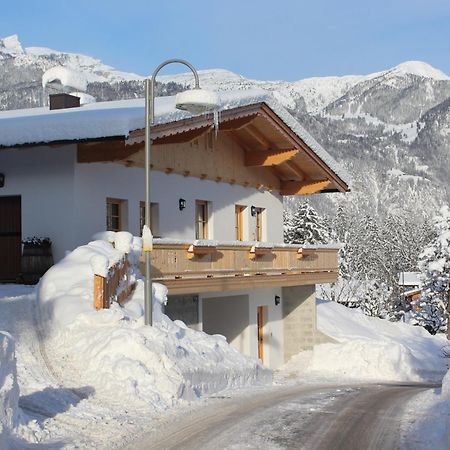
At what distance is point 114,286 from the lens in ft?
45.9

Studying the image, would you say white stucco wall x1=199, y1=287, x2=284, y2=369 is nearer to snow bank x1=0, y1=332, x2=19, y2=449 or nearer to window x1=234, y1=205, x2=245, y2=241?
window x1=234, y1=205, x2=245, y2=241

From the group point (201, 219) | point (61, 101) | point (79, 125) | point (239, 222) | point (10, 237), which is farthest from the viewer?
point (239, 222)

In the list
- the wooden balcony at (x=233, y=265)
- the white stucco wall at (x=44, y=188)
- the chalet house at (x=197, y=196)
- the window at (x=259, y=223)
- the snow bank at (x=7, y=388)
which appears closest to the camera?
the snow bank at (x=7, y=388)

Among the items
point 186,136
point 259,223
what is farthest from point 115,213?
point 259,223

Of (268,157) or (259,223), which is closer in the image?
(268,157)

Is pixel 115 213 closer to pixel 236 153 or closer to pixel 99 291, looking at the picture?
pixel 236 153

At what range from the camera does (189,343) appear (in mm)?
13836

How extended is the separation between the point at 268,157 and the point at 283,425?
1698cm

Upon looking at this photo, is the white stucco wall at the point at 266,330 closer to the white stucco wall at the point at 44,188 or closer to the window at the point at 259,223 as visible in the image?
the window at the point at 259,223

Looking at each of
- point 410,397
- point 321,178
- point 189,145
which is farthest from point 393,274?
point 410,397

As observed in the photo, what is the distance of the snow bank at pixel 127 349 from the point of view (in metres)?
11.1

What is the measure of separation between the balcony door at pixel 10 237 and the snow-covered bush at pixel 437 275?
35.6 meters

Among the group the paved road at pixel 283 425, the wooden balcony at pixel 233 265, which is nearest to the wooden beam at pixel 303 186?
the wooden balcony at pixel 233 265

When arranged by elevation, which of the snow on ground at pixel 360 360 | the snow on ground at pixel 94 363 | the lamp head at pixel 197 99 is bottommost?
the snow on ground at pixel 360 360
